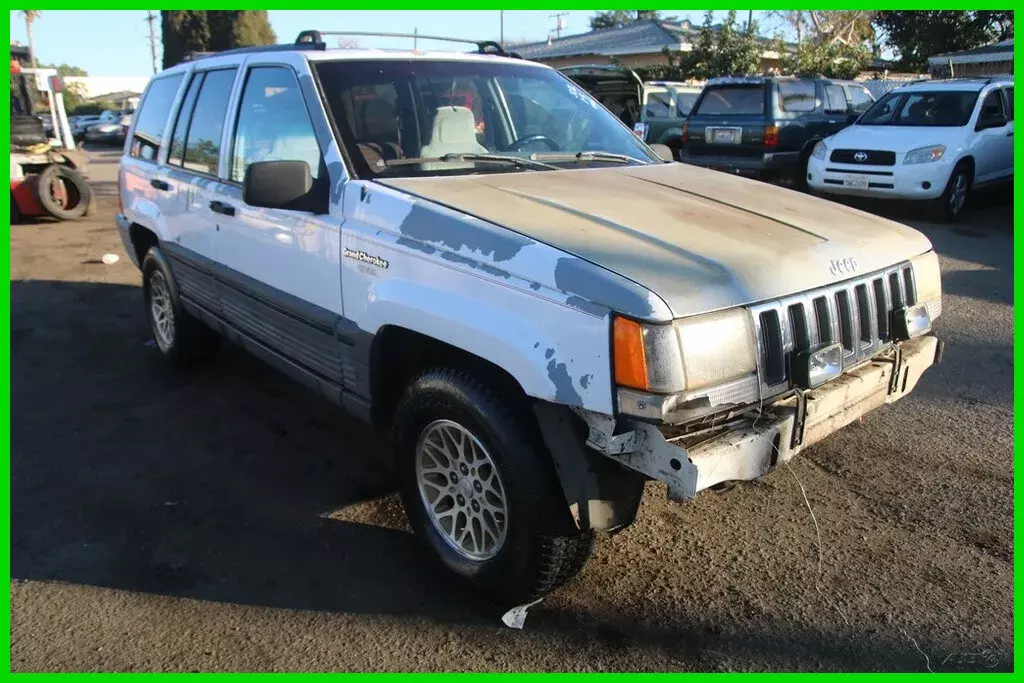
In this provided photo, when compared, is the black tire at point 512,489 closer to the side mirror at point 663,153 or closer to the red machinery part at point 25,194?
the side mirror at point 663,153

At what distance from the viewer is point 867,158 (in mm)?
10648

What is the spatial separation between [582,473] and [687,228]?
3.29 ft

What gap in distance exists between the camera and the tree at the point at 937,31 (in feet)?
84.6

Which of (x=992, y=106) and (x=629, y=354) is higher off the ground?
(x=992, y=106)

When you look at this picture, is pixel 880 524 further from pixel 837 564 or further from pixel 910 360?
pixel 910 360

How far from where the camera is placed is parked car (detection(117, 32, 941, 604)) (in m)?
2.43

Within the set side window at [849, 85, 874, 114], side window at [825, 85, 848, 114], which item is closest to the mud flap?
side window at [825, 85, 848, 114]

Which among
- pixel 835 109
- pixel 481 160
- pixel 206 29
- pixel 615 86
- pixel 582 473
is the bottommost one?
pixel 582 473

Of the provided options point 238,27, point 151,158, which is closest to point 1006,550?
point 151,158

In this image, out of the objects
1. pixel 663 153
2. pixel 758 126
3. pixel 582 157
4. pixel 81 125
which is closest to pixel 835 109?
pixel 758 126

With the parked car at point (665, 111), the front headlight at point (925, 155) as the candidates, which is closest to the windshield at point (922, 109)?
the front headlight at point (925, 155)

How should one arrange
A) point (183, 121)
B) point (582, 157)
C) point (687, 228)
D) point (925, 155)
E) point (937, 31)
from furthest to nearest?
point (937, 31) < point (925, 155) < point (183, 121) < point (582, 157) < point (687, 228)

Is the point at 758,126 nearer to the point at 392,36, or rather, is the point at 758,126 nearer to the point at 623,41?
the point at 392,36

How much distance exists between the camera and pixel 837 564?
319 centimetres
